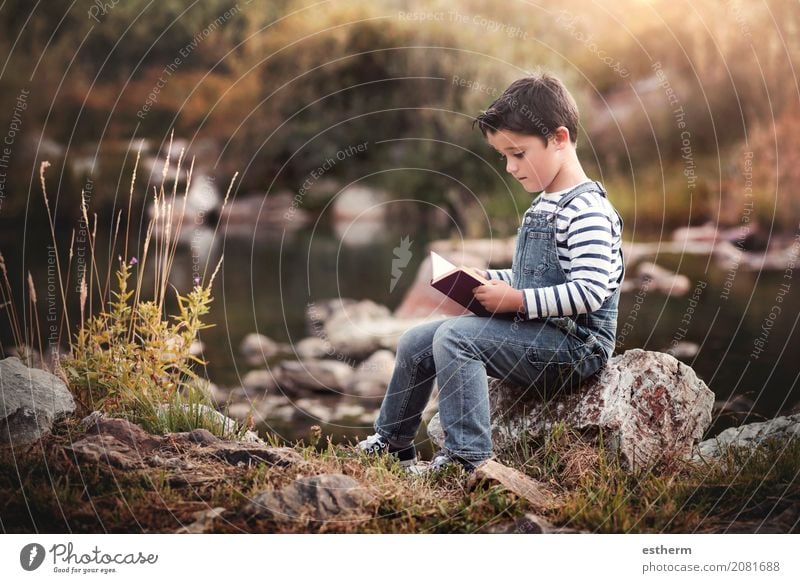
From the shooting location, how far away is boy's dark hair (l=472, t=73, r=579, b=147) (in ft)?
8.30

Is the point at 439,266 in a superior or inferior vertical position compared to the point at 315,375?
superior

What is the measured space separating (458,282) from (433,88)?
31.3ft

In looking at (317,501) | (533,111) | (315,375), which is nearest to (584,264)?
(533,111)

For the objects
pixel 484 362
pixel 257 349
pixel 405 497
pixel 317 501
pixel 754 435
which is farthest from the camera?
pixel 257 349

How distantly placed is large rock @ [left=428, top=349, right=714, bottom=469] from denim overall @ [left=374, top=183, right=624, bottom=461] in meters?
0.07

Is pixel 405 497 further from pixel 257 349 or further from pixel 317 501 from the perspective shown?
pixel 257 349

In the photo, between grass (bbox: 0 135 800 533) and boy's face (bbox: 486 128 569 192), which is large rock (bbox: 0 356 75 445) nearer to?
grass (bbox: 0 135 800 533)

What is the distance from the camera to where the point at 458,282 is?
2.42 meters

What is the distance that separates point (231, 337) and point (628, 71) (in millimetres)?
7990

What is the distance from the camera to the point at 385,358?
19.4 ft

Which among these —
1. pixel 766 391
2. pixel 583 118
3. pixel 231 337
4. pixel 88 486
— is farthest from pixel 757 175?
pixel 88 486

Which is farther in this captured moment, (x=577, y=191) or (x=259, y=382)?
(x=259, y=382)

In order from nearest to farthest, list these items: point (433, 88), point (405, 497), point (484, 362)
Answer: point (405, 497)
point (484, 362)
point (433, 88)

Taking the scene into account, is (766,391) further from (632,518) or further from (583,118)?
(583,118)
